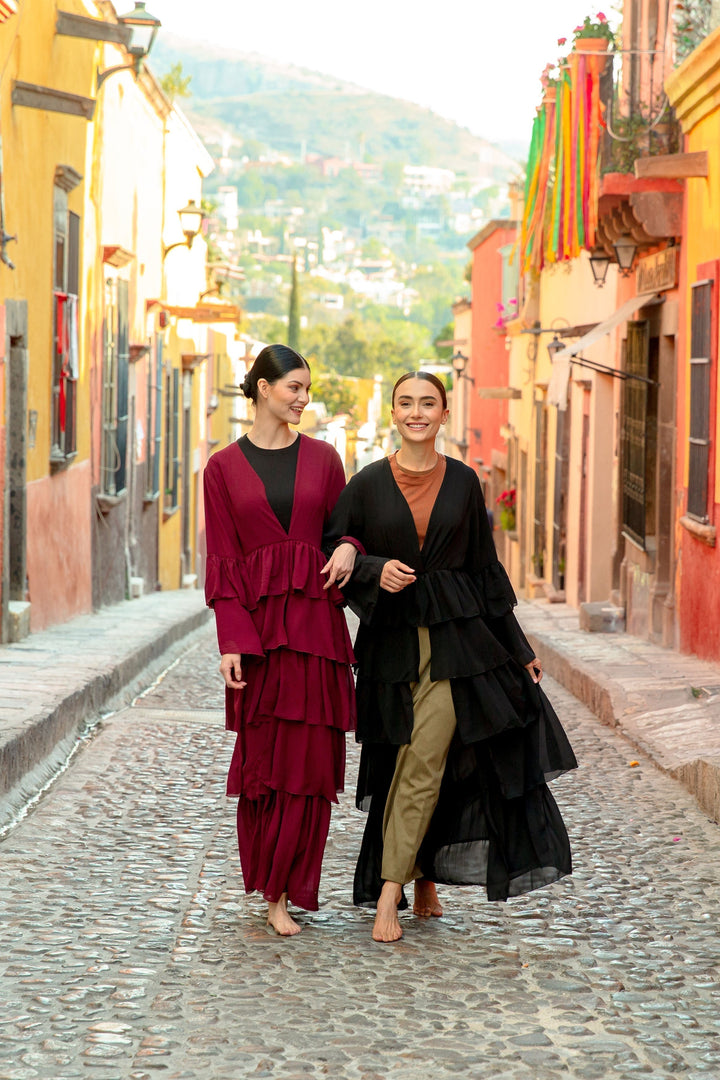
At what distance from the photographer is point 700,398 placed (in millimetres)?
10664

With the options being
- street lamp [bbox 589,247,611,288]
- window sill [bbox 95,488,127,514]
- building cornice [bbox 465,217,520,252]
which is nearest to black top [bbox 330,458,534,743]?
street lamp [bbox 589,247,611,288]

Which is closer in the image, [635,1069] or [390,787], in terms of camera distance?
[635,1069]

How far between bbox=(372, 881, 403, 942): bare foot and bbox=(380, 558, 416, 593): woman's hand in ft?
2.82

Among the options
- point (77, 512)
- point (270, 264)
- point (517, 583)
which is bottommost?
point (517, 583)

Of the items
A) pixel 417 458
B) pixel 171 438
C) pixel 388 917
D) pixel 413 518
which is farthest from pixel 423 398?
pixel 171 438

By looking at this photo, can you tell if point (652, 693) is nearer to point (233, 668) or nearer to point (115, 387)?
point (233, 668)

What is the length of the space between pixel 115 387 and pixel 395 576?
473 inches

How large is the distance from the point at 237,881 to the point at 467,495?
155cm

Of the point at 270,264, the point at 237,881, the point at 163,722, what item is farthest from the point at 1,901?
the point at 270,264

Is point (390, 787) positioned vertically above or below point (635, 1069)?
above

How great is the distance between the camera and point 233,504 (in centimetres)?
459

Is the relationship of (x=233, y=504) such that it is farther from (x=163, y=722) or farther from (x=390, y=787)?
(x=163, y=722)

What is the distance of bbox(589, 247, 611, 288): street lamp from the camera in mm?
14109

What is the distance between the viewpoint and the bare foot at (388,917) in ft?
14.5
